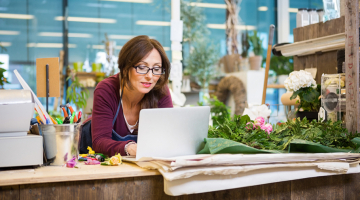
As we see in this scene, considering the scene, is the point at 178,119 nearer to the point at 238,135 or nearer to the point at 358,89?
the point at 238,135

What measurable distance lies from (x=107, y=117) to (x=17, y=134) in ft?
1.93

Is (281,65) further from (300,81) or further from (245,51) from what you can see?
(300,81)

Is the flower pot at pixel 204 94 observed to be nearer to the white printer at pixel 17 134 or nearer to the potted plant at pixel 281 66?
the potted plant at pixel 281 66

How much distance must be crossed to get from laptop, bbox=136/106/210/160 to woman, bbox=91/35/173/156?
266mm

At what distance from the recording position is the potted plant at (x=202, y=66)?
6.81 m

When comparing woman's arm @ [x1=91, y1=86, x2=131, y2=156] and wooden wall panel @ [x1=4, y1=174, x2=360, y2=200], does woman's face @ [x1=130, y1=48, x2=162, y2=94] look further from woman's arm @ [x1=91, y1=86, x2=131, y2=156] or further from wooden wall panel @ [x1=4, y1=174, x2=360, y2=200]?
wooden wall panel @ [x1=4, y1=174, x2=360, y2=200]

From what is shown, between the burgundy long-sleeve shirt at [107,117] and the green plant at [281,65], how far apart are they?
6077 mm

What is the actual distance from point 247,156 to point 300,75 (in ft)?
3.45

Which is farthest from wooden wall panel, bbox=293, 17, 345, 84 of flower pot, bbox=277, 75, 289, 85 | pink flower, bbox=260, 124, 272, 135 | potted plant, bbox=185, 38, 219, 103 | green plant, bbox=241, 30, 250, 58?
flower pot, bbox=277, 75, 289, 85

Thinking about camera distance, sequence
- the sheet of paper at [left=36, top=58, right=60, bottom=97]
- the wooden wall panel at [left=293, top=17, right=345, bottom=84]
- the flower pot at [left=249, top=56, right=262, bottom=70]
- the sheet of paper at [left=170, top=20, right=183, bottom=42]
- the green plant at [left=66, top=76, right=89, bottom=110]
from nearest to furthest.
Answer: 1. the sheet of paper at [left=36, top=58, right=60, bottom=97]
2. the wooden wall panel at [left=293, top=17, right=345, bottom=84]
3. the sheet of paper at [left=170, top=20, right=183, bottom=42]
4. the green plant at [left=66, top=76, right=89, bottom=110]
5. the flower pot at [left=249, top=56, right=262, bottom=70]

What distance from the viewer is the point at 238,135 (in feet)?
3.84

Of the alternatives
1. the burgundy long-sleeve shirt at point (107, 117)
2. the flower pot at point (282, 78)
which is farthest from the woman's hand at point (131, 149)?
the flower pot at point (282, 78)

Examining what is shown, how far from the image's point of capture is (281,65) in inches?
287

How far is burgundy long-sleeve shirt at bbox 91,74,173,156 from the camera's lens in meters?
1.29
